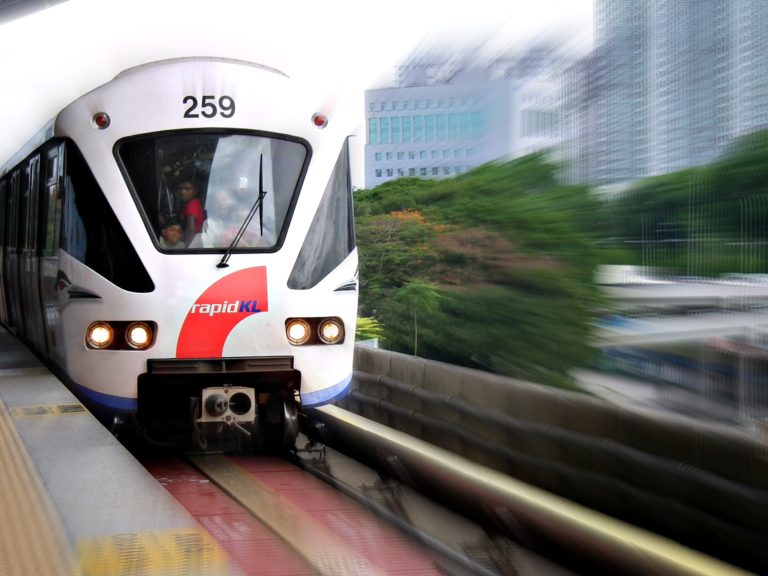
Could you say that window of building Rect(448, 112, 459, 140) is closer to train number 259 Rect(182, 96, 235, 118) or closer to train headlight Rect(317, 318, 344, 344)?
train number 259 Rect(182, 96, 235, 118)

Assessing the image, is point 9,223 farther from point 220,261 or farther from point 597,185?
point 597,185

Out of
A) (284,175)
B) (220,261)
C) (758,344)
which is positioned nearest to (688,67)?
(758,344)

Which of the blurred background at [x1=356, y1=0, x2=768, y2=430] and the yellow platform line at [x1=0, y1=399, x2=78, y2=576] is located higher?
the blurred background at [x1=356, y1=0, x2=768, y2=430]

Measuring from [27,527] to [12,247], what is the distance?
6441 mm

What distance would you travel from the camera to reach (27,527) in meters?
3.48

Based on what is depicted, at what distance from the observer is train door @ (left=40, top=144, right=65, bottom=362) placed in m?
6.41

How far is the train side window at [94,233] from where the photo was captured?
5.98 meters

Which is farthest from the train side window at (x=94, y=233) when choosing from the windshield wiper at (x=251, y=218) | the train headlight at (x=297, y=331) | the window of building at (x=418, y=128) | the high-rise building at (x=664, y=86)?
the window of building at (x=418, y=128)

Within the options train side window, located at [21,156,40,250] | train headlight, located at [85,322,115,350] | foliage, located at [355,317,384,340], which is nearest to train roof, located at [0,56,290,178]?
train side window, located at [21,156,40,250]

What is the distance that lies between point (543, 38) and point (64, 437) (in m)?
4.21

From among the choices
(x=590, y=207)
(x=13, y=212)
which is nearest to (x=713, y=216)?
(x=590, y=207)

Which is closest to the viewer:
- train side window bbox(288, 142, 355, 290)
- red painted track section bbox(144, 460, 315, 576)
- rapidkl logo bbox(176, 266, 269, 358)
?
red painted track section bbox(144, 460, 315, 576)

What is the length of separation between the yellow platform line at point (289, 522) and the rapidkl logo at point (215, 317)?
91 cm

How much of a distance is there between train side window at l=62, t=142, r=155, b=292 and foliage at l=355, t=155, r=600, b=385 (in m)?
3.91
